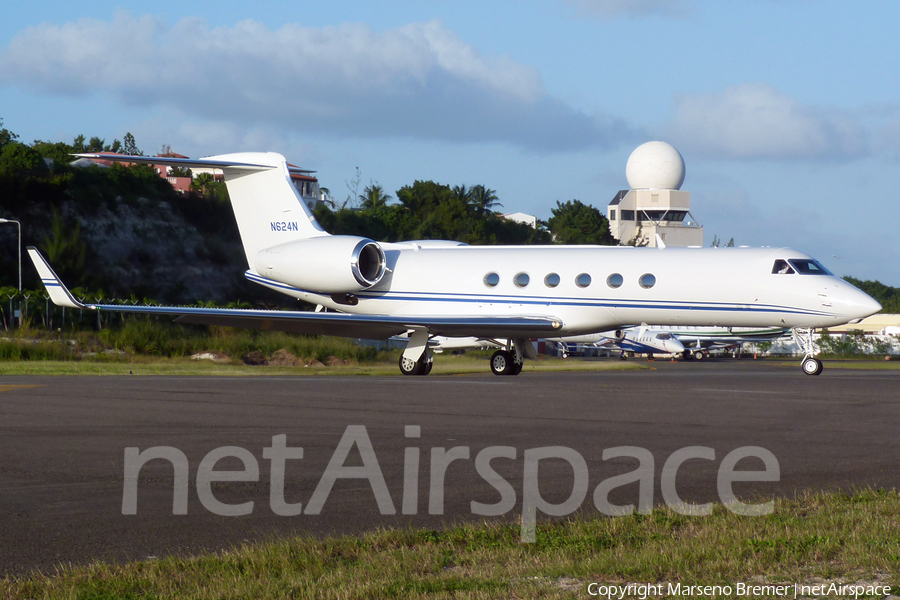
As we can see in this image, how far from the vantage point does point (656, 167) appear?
3091 inches

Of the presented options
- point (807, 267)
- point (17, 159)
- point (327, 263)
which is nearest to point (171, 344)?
point (327, 263)

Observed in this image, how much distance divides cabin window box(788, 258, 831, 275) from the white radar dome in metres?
59.2

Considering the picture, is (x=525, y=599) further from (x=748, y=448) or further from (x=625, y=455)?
(x=748, y=448)

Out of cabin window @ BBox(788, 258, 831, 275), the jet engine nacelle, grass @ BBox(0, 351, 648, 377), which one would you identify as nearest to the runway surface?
cabin window @ BBox(788, 258, 831, 275)

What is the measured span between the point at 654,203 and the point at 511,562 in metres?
85.0

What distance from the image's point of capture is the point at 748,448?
29.7 ft

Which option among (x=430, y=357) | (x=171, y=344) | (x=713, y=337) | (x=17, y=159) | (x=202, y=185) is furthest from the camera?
(x=202, y=185)

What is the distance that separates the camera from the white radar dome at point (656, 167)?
77625 millimetres

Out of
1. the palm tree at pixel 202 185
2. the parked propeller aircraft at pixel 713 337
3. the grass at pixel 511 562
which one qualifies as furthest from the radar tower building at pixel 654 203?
the grass at pixel 511 562

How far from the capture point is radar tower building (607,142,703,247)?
7806cm

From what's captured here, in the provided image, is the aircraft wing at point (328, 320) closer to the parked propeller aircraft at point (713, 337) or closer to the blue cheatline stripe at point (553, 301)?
the blue cheatline stripe at point (553, 301)

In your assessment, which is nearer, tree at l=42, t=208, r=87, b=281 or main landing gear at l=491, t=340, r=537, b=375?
main landing gear at l=491, t=340, r=537, b=375

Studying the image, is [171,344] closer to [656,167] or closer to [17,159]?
[17,159]

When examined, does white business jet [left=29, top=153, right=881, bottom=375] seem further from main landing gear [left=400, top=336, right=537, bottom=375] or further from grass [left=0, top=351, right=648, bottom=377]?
grass [left=0, top=351, right=648, bottom=377]
